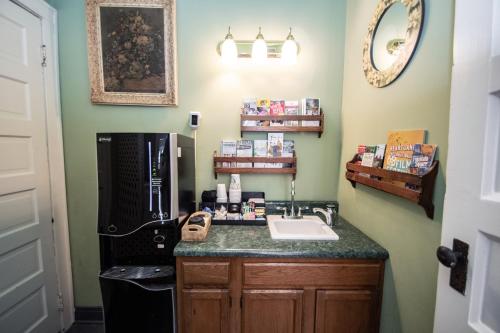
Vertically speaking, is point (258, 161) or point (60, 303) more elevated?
point (258, 161)

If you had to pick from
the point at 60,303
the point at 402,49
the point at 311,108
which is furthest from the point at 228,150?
the point at 60,303

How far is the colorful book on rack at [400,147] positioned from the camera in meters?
0.94

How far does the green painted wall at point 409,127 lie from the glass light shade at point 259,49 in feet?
2.10

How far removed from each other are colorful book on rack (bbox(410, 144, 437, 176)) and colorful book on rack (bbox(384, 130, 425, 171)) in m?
0.02

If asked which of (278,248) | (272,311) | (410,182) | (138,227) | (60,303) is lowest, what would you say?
(60,303)

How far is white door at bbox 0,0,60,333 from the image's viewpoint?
48.3 inches

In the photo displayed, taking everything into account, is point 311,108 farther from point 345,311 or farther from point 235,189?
point 345,311

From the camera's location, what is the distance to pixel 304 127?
5.34ft

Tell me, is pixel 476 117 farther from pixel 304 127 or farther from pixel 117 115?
pixel 117 115

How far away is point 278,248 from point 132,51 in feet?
5.62

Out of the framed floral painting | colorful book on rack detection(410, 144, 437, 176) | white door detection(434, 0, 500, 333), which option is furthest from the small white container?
white door detection(434, 0, 500, 333)

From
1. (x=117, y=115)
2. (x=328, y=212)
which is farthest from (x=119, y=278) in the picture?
(x=328, y=212)

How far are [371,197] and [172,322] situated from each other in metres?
1.34

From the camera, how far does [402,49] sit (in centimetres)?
104
